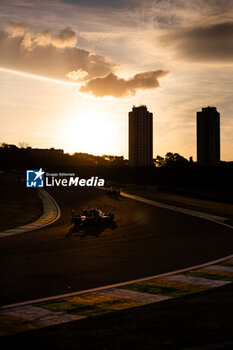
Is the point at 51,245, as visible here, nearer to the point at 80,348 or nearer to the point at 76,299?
the point at 76,299

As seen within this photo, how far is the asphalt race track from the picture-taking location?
10.0 metres

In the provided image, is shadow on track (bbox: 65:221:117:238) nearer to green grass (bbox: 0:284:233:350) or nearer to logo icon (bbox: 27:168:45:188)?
green grass (bbox: 0:284:233:350)

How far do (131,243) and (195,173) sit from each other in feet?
262

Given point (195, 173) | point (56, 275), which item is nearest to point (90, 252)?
point (56, 275)

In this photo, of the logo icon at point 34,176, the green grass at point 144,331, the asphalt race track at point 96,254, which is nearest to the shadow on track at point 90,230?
the asphalt race track at point 96,254

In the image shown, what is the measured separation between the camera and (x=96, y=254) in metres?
13.9

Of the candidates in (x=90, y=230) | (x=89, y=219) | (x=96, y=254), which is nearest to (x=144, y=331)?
(x=96, y=254)

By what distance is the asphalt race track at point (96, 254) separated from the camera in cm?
1001

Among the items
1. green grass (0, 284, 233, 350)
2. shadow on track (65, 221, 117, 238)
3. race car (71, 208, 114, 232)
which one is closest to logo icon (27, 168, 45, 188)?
race car (71, 208, 114, 232)

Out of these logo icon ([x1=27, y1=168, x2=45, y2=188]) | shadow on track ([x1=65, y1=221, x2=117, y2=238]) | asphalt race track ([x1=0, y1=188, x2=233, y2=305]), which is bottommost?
shadow on track ([x1=65, y1=221, x2=117, y2=238])

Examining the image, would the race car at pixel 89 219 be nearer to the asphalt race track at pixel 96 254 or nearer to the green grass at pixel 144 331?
the asphalt race track at pixel 96 254

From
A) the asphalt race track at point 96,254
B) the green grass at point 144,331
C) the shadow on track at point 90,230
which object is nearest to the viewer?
the green grass at point 144,331

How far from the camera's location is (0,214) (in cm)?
2906

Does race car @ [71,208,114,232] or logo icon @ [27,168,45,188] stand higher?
logo icon @ [27,168,45,188]
